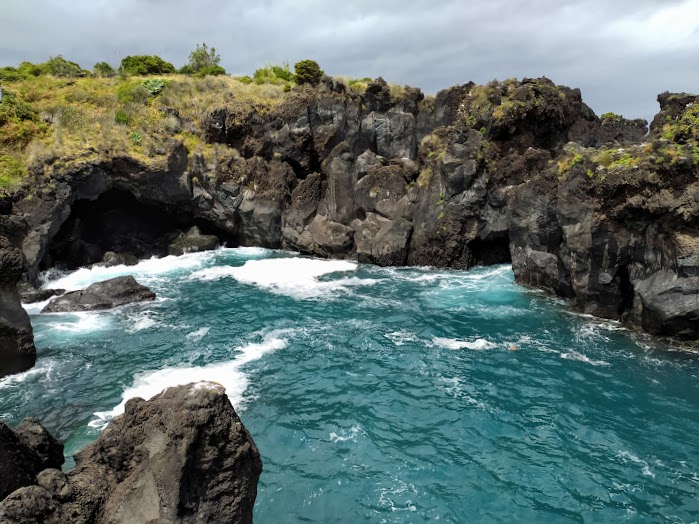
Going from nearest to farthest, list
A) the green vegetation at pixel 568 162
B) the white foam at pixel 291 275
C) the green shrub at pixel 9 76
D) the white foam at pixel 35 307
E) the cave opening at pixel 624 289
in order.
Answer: the cave opening at pixel 624 289 → the green vegetation at pixel 568 162 → the white foam at pixel 35 307 → the white foam at pixel 291 275 → the green shrub at pixel 9 76

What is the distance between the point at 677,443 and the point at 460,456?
7.38 meters

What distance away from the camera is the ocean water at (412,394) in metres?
13.4

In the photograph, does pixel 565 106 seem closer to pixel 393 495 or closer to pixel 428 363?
pixel 428 363

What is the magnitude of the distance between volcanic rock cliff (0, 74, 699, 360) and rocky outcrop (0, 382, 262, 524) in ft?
74.2

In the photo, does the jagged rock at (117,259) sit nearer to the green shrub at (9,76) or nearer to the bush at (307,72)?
the green shrub at (9,76)

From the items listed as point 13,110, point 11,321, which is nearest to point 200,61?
point 13,110

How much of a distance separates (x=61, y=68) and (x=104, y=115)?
19.0 metres

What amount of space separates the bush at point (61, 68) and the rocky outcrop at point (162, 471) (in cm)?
6493

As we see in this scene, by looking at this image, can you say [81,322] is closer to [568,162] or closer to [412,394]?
[412,394]

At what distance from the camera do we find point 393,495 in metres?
13.4

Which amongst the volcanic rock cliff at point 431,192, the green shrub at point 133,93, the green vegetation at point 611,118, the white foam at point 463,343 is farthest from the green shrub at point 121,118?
the green vegetation at point 611,118

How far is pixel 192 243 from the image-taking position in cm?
4944

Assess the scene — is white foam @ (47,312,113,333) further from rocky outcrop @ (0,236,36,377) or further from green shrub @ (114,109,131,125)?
green shrub @ (114,109,131,125)

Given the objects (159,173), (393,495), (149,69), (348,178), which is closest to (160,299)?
(159,173)
